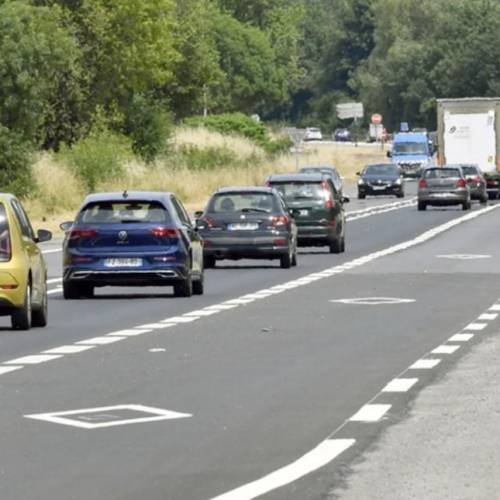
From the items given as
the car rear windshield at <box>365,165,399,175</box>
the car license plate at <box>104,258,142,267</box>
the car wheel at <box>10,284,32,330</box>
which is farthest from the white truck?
the car wheel at <box>10,284,32,330</box>

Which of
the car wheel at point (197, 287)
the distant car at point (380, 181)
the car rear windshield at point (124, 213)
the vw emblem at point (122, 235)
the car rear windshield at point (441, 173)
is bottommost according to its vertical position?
the distant car at point (380, 181)

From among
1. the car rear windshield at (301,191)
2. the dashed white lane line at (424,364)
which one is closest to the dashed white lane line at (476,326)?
the dashed white lane line at (424,364)

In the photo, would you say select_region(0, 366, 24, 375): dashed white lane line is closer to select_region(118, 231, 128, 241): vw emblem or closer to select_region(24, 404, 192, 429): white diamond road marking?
select_region(24, 404, 192, 429): white diamond road marking

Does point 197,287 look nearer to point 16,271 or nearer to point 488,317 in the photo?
point 488,317

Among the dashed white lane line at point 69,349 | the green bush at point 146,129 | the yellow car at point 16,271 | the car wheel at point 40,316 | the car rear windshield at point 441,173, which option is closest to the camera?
the dashed white lane line at point 69,349

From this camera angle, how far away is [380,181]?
90.8 metres

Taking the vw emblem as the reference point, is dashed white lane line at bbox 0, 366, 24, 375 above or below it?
below

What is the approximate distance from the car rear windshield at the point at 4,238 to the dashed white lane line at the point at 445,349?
515 centimetres

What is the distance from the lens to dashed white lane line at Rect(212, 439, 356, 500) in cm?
1102

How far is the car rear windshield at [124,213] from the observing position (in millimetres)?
30688

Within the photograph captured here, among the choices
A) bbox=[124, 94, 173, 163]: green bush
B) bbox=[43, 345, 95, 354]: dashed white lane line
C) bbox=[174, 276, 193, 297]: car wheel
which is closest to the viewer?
bbox=[43, 345, 95, 354]: dashed white lane line

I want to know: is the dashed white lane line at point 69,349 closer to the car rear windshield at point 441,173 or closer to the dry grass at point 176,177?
the dry grass at point 176,177

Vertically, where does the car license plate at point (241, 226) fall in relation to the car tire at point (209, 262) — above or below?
above

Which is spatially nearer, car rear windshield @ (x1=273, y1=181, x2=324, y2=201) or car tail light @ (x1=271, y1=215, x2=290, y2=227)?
car tail light @ (x1=271, y1=215, x2=290, y2=227)
